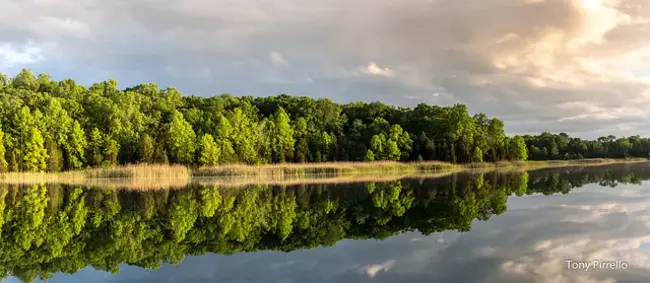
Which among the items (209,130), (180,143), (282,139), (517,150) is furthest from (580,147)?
(180,143)

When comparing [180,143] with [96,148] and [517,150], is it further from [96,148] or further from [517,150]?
[517,150]

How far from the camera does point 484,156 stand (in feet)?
269

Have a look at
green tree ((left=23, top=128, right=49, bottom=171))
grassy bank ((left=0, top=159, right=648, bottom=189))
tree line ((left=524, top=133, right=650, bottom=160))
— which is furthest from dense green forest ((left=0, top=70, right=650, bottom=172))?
tree line ((left=524, top=133, right=650, bottom=160))

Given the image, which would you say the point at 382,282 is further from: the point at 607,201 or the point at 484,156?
the point at 484,156

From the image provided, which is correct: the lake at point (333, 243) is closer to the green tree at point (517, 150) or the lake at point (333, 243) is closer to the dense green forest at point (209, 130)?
the dense green forest at point (209, 130)

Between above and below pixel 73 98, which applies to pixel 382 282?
below

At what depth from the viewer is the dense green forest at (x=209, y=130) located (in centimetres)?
5388

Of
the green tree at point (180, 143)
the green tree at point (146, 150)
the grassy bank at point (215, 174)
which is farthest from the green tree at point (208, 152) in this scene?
the grassy bank at point (215, 174)

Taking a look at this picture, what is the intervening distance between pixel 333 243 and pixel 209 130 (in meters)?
55.8

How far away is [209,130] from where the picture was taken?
208 ft

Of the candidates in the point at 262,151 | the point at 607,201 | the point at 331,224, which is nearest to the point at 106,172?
the point at 262,151

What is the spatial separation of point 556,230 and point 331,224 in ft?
17.5

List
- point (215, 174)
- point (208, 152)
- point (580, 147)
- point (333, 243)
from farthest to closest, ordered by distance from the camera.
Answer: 1. point (580, 147)
2. point (208, 152)
3. point (215, 174)
4. point (333, 243)

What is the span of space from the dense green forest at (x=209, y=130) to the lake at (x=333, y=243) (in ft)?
136
